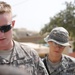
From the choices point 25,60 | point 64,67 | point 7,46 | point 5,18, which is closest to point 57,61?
point 64,67

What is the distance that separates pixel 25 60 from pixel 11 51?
15 cm

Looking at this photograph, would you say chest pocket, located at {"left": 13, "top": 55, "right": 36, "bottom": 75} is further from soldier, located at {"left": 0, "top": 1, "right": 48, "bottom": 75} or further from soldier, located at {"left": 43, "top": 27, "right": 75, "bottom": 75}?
soldier, located at {"left": 43, "top": 27, "right": 75, "bottom": 75}

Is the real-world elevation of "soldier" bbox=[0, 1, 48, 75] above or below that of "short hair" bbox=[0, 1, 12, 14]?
below

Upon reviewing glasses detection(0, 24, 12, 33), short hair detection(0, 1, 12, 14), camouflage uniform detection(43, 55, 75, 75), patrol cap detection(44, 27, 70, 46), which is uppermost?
short hair detection(0, 1, 12, 14)

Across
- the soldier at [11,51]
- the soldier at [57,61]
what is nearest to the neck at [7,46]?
the soldier at [11,51]

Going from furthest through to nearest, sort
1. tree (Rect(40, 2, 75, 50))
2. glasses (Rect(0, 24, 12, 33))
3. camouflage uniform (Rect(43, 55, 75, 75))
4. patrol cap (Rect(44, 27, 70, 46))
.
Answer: tree (Rect(40, 2, 75, 50)), patrol cap (Rect(44, 27, 70, 46)), camouflage uniform (Rect(43, 55, 75, 75)), glasses (Rect(0, 24, 12, 33))

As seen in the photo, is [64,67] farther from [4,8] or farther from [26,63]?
[4,8]

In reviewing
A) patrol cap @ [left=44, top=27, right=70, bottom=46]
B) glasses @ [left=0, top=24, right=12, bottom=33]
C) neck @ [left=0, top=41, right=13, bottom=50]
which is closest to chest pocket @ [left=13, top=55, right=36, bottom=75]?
neck @ [left=0, top=41, right=13, bottom=50]

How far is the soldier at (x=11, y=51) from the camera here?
94.0 inches

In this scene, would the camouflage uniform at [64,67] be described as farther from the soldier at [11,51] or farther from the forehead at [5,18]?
the forehead at [5,18]

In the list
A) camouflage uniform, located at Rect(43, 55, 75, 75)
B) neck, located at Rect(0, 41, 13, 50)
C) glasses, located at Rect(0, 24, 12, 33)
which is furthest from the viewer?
camouflage uniform, located at Rect(43, 55, 75, 75)

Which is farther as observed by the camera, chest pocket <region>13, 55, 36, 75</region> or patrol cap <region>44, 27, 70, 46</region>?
patrol cap <region>44, 27, 70, 46</region>

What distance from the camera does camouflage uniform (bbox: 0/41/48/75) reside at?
2.64 m

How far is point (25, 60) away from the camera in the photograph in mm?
2699
